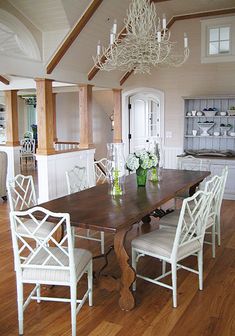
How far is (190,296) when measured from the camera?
3.19 m

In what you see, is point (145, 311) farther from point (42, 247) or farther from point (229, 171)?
point (229, 171)

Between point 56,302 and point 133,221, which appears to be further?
point 56,302

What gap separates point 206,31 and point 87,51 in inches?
104

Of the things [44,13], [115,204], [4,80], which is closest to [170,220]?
[115,204]

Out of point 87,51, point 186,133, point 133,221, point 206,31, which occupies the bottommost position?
point 133,221

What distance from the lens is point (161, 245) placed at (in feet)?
10.1

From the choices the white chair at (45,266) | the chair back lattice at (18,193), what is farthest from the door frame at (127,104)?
the white chair at (45,266)

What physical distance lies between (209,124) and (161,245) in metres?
4.79

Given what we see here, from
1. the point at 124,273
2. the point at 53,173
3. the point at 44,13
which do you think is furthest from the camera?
the point at 53,173

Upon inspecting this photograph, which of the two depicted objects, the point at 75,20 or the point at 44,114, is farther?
the point at 44,114

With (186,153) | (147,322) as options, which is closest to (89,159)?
(186,153)

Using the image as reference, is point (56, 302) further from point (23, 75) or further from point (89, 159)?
point (89, 159)

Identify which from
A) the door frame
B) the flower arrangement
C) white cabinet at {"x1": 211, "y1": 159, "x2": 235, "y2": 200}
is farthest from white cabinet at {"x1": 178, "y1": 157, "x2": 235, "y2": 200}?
the flower arrangement

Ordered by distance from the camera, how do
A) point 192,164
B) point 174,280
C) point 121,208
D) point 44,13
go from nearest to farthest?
point 174,280 < point 121,208 < point 44,13 < point 192,164
